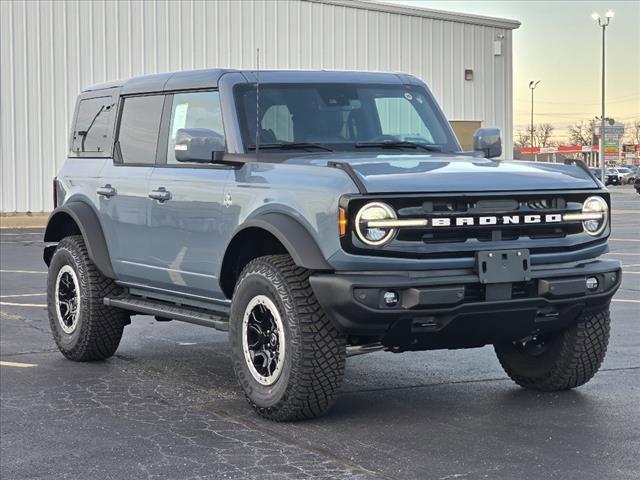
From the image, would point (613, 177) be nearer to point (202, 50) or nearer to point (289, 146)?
point (202, 50)

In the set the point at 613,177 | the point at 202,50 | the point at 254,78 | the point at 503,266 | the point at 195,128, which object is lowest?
the point at 613,177

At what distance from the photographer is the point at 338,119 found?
793cm

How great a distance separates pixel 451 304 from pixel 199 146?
6.68 feet

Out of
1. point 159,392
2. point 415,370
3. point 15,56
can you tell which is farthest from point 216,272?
point 15,56

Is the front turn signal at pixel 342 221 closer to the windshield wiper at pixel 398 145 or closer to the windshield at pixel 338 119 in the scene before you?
the windshield at pixel 338 119

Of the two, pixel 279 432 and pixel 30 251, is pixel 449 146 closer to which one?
pixel 279 432

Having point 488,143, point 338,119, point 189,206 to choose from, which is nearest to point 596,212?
point 488,143

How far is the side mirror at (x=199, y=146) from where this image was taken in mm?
7492

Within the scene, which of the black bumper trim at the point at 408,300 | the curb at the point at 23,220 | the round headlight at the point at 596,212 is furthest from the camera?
the curb at the point at 23,220

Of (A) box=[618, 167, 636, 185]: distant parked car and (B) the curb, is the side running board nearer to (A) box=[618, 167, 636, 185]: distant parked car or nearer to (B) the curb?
(B) the curb

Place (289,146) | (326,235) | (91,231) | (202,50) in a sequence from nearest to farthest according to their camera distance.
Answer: (326,235)
(289,146)
(91,231)
(202,50)

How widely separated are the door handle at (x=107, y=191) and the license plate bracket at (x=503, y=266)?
331 cm

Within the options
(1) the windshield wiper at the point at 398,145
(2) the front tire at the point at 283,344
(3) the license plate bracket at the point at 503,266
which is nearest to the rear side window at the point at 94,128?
→ (1) the windshield wiper at the point at 398,145

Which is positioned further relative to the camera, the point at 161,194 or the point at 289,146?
the point at 161,194
